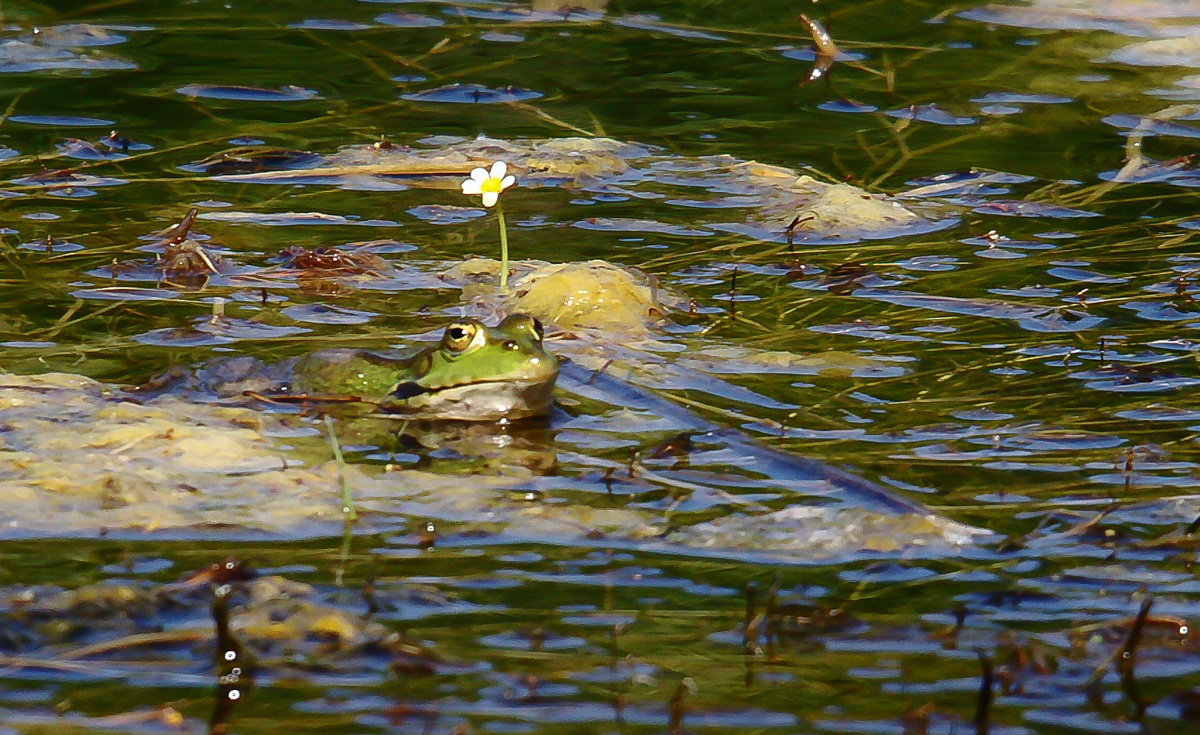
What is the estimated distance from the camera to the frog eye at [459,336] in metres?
3.84

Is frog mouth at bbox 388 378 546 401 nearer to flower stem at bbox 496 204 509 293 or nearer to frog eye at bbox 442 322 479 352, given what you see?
frog eye at bbox 442 322 479 352

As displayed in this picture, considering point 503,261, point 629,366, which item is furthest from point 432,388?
point 503,261

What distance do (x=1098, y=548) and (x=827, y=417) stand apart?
0.94 meters

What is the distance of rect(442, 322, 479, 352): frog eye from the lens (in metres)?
3.84

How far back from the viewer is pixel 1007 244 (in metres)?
5.42

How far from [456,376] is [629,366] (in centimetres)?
59

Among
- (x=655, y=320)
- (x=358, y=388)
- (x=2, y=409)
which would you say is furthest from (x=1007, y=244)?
(x=2, y=409)

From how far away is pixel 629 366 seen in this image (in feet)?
14.1

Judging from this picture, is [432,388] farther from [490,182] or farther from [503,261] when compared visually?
[490,182]

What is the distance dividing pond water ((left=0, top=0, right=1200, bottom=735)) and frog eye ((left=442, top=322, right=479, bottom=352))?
0.22m

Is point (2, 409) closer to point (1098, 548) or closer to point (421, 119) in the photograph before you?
point (1098, 548)

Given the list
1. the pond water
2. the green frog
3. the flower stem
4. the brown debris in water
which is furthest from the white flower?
the green frog

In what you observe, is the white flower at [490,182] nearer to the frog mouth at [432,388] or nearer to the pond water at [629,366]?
the pond water at [629,366]

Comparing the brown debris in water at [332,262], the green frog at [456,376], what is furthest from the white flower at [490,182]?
the green frog at [456,376]
